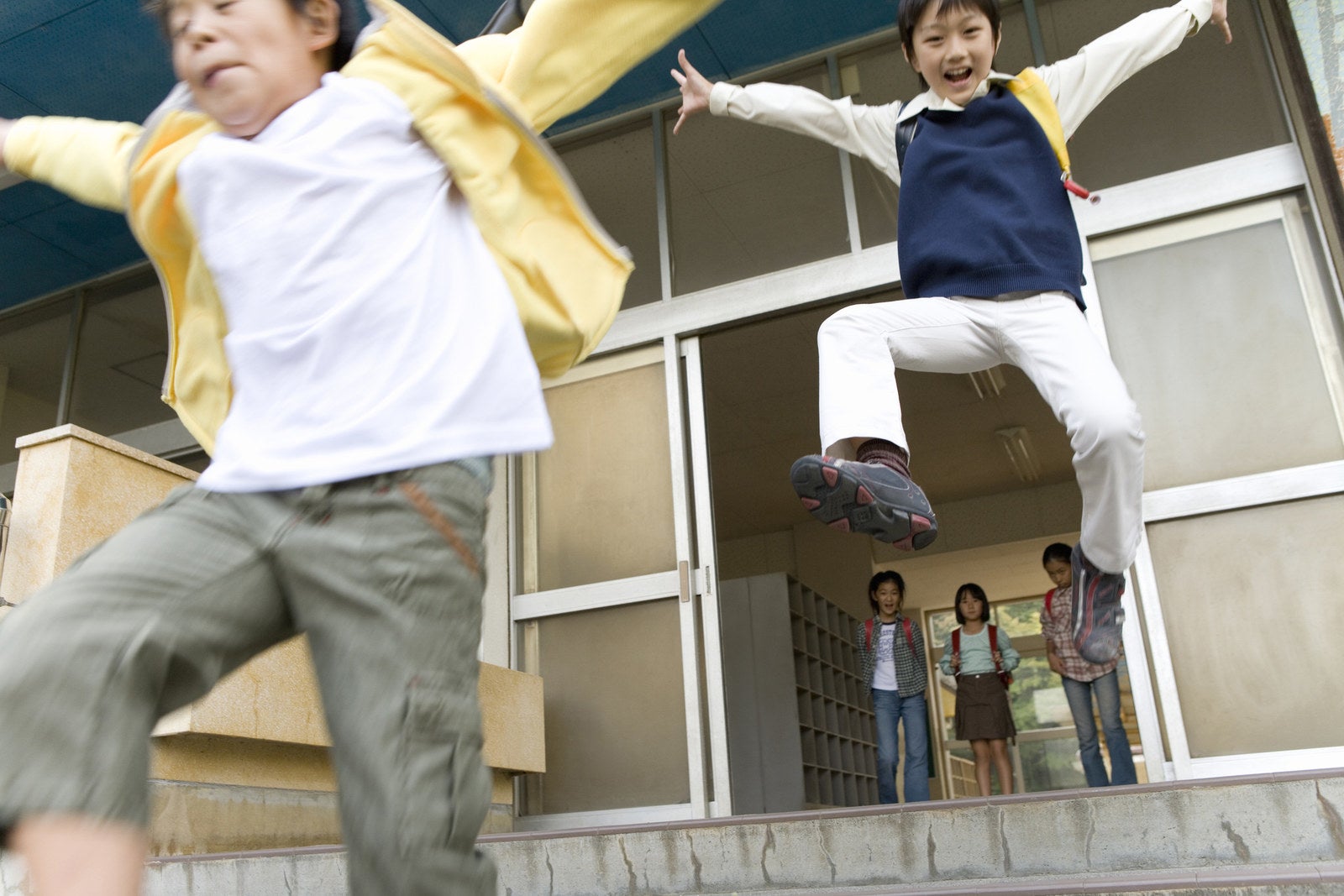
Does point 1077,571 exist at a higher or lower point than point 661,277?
lower

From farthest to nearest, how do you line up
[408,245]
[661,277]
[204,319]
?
[661,277] → [204,319] → [408,245]

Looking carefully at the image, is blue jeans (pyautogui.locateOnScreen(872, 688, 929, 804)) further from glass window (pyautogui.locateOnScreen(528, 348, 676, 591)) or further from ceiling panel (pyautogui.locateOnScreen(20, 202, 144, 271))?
ceiling panel (pyautogui.locateOnScreen(20, 202, 144, 271))

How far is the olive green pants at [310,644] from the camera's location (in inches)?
41.3

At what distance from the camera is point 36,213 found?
269 inches

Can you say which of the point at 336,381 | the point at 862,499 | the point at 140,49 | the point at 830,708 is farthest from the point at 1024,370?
the point at 830,708

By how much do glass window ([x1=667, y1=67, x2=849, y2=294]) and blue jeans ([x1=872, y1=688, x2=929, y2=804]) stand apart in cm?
290

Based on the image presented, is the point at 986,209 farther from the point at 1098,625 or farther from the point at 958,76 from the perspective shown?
the point at 1098,625

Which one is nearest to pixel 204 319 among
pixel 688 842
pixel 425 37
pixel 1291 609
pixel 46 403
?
pixel 425 37

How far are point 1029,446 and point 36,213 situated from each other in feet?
30.7

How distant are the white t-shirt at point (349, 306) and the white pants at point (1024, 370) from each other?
1.51 metres

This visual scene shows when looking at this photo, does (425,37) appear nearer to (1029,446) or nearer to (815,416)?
(815,416)

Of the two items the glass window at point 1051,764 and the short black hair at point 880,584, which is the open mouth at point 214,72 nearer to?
the short black hair at point 880,584

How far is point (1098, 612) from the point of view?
2.94m

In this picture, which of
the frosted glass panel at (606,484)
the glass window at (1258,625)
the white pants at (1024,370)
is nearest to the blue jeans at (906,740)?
the frosted glass panel at (606,484)
